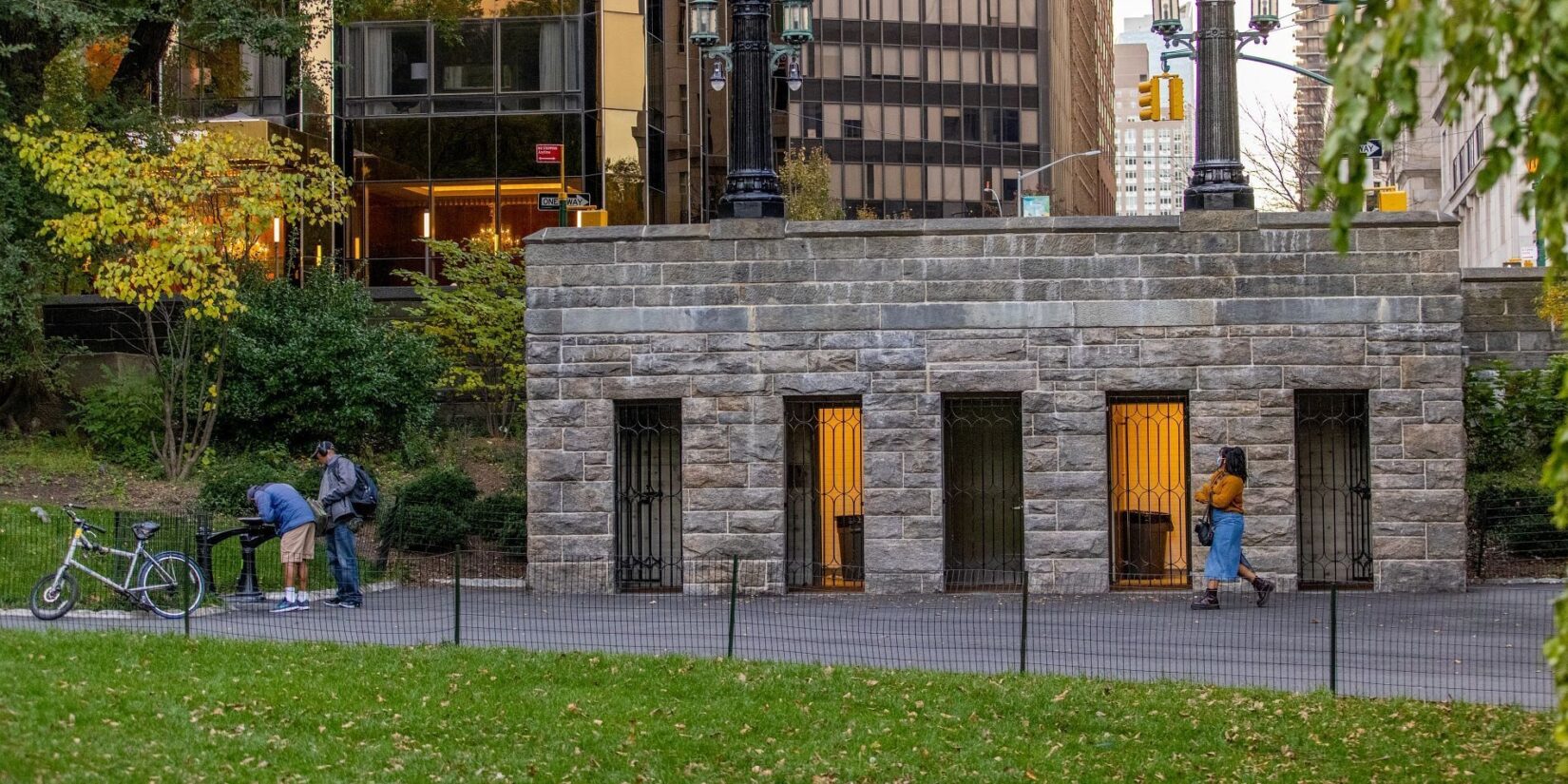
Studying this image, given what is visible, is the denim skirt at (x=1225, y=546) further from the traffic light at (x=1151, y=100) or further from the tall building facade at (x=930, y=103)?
the tall building facade at (x=930, y=103)

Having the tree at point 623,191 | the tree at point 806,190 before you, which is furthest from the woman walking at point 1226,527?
the tree at point 806,190

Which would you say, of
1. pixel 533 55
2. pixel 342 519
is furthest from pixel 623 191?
pixel 342 519

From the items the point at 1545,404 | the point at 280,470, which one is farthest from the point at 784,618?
the point at 1545,404

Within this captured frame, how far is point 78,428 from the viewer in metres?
24.2

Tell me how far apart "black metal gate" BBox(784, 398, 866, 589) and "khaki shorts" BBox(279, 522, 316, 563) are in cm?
465

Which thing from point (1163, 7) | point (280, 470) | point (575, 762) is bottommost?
point (575, 762)

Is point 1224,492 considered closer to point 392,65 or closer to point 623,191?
point 623,191

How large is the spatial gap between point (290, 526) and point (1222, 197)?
30.4 feet

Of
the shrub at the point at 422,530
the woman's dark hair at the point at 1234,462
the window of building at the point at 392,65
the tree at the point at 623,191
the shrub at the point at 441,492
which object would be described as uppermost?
the window of building at the point at 392,65

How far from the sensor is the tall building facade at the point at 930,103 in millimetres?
86812

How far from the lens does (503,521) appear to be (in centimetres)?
1950

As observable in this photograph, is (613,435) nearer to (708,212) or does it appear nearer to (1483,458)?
(1483,458)

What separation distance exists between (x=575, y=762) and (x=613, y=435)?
7.26m

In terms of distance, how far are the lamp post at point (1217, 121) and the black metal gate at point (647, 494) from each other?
5.61m
